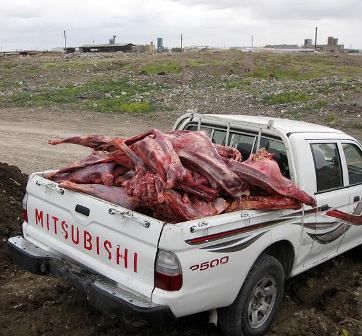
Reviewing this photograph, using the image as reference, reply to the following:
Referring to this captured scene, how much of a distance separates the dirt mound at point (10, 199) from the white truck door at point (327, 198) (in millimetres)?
3669

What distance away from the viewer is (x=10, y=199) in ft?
24.1

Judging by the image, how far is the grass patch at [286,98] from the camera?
70.4 feet

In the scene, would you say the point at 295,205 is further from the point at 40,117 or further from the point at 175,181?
the point at 40,117

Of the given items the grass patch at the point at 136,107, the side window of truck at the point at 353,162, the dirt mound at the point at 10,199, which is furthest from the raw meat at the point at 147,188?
the grass patch at the point at 136,107

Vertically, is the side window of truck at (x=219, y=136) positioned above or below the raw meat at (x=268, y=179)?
above

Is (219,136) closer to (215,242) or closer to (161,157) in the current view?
(161,157)

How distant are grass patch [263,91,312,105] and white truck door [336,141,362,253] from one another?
1587 cm

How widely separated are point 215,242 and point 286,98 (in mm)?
18878

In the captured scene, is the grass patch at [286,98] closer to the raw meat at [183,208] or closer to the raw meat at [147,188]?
the raw meat at [183,208]

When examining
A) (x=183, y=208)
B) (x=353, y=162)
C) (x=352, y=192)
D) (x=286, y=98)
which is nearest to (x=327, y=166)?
(x=352, y=192)

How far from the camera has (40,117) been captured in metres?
19.2

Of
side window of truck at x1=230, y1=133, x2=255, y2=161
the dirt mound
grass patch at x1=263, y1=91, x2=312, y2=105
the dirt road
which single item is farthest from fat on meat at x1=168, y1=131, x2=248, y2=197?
grass patch at x1=263, y1=91, x2=312, y2=105

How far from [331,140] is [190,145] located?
1.76 m

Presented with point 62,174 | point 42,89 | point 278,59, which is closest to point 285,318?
point 62,174
